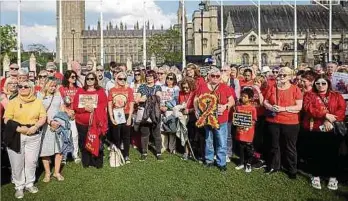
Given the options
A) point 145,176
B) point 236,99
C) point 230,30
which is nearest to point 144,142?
point 145,176

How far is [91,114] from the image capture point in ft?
27.1

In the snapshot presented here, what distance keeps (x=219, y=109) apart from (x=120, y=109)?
2035 mm

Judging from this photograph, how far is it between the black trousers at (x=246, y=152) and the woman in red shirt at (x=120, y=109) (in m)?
2.34

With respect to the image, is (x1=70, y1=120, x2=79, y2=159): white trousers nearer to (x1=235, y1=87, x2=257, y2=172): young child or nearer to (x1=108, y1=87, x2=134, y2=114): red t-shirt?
(x1=108, y1=87, x2=134, y2=114): red t-shirt

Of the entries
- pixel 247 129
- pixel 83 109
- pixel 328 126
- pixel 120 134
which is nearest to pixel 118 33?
pixel 120 134

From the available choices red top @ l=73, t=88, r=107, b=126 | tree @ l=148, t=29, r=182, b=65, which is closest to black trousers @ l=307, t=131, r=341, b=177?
red top @ l=73, t=88, r=107, b=126

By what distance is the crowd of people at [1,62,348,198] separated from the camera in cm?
695

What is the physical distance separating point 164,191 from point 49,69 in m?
3.82

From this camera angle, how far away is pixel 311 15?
288 ft

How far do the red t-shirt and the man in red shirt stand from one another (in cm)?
146

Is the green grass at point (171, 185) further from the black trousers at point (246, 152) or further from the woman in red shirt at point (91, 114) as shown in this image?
the woman in red shirt at point (91, 114)

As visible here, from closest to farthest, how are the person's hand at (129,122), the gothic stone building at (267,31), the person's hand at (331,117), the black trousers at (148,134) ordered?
the person's hand at (331,117) < the person's hand at (129,122) < the black trousers at (148,134) < the gothic stone building at (267,31)

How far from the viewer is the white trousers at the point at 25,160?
672 centimetres

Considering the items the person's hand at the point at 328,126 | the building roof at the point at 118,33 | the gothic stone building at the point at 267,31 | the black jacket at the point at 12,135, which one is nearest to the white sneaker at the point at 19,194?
the black jacket at the point at 12,135
